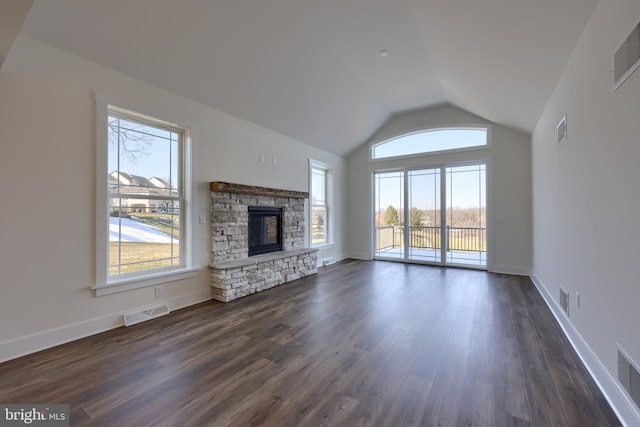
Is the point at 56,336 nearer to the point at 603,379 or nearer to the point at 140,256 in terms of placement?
the point at 140,256

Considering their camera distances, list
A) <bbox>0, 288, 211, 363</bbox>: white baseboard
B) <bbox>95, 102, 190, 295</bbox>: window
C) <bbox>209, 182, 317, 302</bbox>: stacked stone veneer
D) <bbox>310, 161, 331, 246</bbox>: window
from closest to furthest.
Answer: <bbox>0, 288, 211, 363</bbox>: white baseboard < <bbox>95, 102, 190, 295</bbox>: window < <bbox>209, 182, 317, 302</bbox>: stacked stone veneer < <bbox>310, 161, 331, 246</bbox>: window

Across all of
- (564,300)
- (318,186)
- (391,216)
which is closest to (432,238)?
(391,216)

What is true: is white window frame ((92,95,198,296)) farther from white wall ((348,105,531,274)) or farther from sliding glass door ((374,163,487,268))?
white wall ((348,105,531,274))

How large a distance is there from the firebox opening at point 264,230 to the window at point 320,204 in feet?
4.01

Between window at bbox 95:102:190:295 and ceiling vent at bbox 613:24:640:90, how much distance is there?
4.16 m

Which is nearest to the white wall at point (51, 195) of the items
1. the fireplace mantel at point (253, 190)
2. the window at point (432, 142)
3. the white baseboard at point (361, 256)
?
the fireplace mantel at point (253, 190)

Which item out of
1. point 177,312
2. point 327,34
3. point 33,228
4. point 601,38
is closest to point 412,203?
point 327,34

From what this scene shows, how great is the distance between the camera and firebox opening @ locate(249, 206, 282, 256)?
4.74 metres

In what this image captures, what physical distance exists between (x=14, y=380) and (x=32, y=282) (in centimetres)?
82

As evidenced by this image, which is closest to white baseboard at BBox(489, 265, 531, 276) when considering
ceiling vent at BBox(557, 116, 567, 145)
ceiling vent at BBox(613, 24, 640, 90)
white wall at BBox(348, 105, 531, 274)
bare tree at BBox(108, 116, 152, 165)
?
white wall at BBox(348, 105, 531, 274)

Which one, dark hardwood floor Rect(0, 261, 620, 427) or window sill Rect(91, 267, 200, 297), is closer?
dark hardwood floor Rect(0, 261, 620, 427)

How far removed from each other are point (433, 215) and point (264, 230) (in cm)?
386

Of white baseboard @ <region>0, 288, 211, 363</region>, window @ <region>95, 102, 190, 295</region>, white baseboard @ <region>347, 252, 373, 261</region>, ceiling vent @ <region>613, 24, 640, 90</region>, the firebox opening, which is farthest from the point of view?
white baseboard @ <region>347, 252, 373, 261</region>

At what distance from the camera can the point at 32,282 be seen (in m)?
2.49
